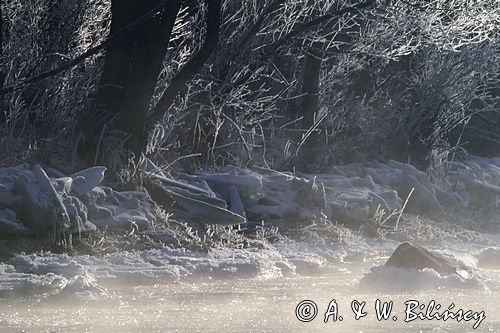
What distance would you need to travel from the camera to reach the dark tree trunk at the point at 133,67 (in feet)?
35.5

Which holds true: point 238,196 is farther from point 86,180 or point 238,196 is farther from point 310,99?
point 310,99

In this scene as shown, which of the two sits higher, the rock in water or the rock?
the rock

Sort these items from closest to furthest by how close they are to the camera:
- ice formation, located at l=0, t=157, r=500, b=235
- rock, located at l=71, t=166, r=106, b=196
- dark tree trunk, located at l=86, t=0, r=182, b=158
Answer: ice formation, located at l=0, t=157, r=500, b=235, rock, located at l=71, t=166, r=106, b=196, dark tree trunk, located at l=86, t=0, r=182, b=158

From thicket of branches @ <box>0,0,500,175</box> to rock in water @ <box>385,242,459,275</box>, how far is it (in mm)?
3575

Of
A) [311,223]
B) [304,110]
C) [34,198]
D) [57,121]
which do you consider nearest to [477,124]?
[304,110]

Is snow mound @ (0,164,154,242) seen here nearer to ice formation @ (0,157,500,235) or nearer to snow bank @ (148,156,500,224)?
ice formation @ (0,157,500,235)

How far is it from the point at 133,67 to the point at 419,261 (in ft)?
13.4

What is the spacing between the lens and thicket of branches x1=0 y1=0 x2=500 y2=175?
1112 centimetres

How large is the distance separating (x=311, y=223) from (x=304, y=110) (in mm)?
4068

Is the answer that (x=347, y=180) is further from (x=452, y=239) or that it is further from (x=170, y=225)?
(x=170, y=225)

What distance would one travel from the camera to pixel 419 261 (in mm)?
8430

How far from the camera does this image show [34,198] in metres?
8.86

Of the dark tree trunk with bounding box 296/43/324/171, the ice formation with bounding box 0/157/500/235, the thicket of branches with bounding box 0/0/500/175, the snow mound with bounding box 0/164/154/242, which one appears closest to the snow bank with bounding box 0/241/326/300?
the snow mound with bounding box 0/164/154/242

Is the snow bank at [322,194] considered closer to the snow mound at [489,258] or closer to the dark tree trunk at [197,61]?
the dark tree trunk at [197,61]
